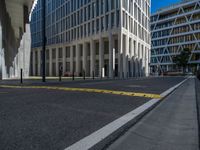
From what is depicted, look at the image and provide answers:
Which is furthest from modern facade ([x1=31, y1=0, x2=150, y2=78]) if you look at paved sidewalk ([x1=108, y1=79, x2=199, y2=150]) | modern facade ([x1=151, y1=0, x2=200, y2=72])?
paved sidewalk ([x1=108, y1=79, x2=199, y2=150])

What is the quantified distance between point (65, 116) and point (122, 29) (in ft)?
131

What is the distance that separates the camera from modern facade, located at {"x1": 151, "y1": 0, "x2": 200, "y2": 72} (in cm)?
8150

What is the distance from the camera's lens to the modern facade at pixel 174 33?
81.5 m

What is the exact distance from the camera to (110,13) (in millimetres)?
45281

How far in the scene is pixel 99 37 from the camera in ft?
155

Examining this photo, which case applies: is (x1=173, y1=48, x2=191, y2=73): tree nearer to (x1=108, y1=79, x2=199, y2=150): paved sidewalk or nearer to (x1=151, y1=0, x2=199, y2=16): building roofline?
(x1=151, y1=0, x2=199, y2=16): building roofline

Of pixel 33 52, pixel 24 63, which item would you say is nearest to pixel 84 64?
pixel 24 63

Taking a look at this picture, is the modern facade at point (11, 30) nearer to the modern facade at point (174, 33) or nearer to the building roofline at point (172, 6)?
the modern facade at point (174, 33)

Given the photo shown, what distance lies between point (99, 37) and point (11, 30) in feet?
62.9

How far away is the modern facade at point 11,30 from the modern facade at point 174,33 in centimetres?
6338

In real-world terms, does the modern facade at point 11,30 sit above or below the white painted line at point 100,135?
above

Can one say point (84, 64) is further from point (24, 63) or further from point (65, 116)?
point (65, 116)

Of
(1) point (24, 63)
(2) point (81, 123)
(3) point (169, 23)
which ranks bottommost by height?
(2) point (81, 123)

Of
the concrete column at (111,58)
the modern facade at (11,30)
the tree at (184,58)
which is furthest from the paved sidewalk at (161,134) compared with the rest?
the tree at (184,58)
